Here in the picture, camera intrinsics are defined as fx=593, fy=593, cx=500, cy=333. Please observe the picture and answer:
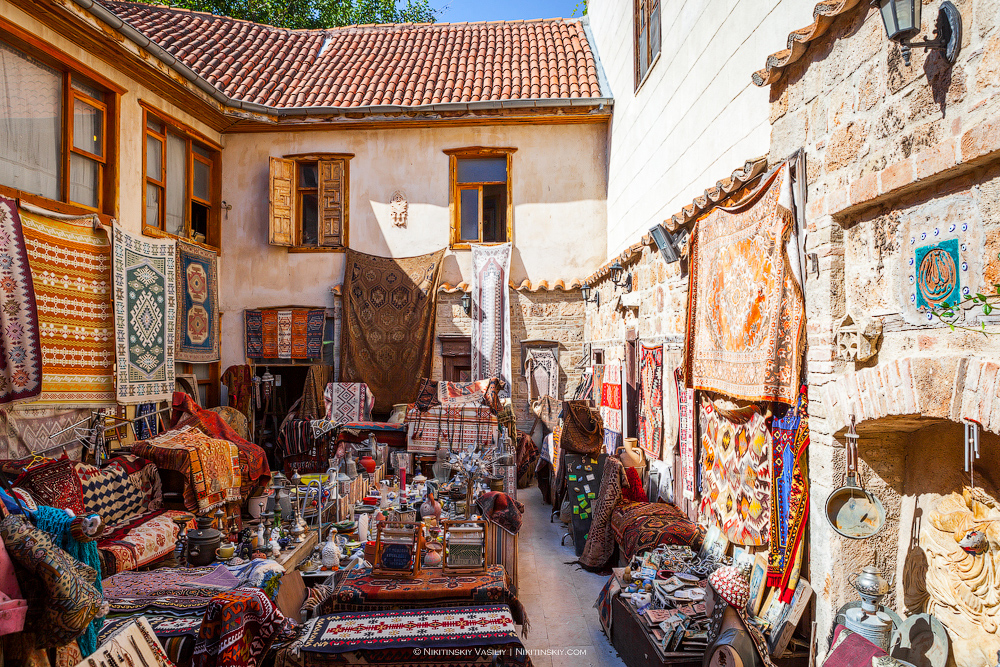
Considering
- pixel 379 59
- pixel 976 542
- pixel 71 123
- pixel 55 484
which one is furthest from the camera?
pixel 379 59

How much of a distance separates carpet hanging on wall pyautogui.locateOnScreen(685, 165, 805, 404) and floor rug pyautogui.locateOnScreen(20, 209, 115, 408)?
6967 mm

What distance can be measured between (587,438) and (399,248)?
593 centimetres

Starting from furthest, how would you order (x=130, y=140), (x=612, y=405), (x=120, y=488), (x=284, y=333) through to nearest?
(x=284, y=333) < (x=612, y=405) < (x=130, y=140) < (x=120, y=488)

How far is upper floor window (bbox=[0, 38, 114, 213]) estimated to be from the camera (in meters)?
6.64

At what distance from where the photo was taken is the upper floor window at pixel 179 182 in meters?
9.23

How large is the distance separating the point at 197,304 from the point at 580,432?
694 cm

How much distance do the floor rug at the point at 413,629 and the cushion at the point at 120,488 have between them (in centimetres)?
319

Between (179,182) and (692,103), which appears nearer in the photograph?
(692,103)

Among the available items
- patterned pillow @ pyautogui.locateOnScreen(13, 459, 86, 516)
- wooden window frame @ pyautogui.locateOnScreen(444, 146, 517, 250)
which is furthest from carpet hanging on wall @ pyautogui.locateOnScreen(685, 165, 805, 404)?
wooden window frame @ pyautogui.locateOnScreen(444, 146, 517, 250)

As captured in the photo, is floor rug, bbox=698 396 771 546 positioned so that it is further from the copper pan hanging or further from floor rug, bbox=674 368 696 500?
the copper pan hanging

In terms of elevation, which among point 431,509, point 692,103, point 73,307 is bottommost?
point 431,509

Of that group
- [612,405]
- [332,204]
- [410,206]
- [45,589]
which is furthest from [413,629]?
[332,204]

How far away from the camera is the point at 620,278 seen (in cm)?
836

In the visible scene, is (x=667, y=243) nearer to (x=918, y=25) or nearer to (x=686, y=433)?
(x=686, y=433)
